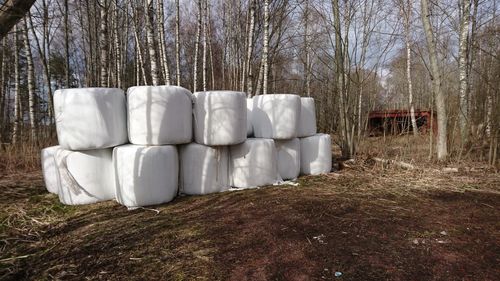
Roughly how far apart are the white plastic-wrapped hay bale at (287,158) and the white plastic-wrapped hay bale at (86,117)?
2.36 m

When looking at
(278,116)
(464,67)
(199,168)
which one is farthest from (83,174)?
(464,67)

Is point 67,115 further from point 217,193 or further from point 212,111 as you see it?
point 217,193

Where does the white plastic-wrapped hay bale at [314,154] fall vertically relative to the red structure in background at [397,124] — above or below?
below

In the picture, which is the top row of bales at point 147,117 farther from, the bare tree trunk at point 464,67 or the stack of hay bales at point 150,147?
the bare tree trunk at point 464,67

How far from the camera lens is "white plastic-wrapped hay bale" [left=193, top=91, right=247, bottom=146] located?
11.8 feet

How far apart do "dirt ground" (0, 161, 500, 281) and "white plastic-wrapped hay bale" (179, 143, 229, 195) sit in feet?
0.59

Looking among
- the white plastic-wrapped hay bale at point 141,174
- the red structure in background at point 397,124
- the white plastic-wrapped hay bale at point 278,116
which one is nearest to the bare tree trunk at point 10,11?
the white plastic-wrapped hay bale at point 141,174

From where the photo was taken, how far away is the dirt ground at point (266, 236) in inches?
73.2

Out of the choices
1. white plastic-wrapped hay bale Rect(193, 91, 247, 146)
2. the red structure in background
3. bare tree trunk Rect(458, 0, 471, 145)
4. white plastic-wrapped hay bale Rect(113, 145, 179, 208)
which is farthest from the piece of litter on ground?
bare tree trunk Rect(458, 0, 471, 145)

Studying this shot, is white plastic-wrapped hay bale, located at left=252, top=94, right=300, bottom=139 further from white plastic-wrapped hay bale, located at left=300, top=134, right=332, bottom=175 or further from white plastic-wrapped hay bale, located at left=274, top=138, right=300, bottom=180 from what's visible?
white plastic-wrapped hay bale, located at left=300, top=134, right=332, bottom=175

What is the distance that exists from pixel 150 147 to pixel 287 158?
2131 millimetres

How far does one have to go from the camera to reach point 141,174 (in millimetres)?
3184

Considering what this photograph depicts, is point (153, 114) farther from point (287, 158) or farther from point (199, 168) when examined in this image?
point (287, 158)

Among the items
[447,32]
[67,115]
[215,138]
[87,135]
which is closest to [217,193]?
[215,138]
